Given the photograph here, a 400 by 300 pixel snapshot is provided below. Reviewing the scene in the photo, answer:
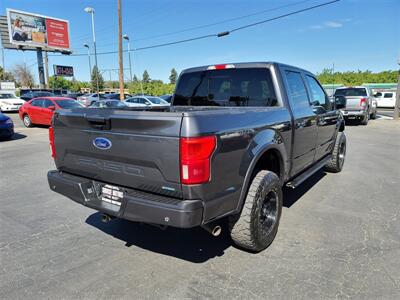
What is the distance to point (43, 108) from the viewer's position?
46.5 feet

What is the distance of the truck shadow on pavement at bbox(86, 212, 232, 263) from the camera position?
11.0 ft

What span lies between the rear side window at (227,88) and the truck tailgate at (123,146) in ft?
6.01

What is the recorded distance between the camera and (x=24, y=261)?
317cm

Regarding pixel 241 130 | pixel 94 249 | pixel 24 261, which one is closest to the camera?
pixel 241 130

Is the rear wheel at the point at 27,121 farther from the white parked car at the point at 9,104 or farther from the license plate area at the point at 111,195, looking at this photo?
the license plate area at the point at 111,195

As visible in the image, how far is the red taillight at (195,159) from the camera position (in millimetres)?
2385

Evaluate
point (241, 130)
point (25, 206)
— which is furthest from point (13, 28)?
point (241, 130)

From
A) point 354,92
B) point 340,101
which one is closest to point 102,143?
point 340,101

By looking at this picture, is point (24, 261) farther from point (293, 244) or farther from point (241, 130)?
point (293, 244)

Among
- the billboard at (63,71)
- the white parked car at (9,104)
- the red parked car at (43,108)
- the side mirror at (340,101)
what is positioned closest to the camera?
the side mirror at (340,101)

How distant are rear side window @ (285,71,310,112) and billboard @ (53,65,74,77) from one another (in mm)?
62182

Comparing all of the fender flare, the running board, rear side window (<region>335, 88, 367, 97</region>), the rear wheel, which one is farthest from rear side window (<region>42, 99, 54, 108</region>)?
rear side window (<region>335, 88, 367, 97</region>)

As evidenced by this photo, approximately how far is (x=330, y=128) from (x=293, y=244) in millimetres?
2953

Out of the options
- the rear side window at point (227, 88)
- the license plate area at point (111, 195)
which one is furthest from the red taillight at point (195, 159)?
the rear side window at point (227, 88)
